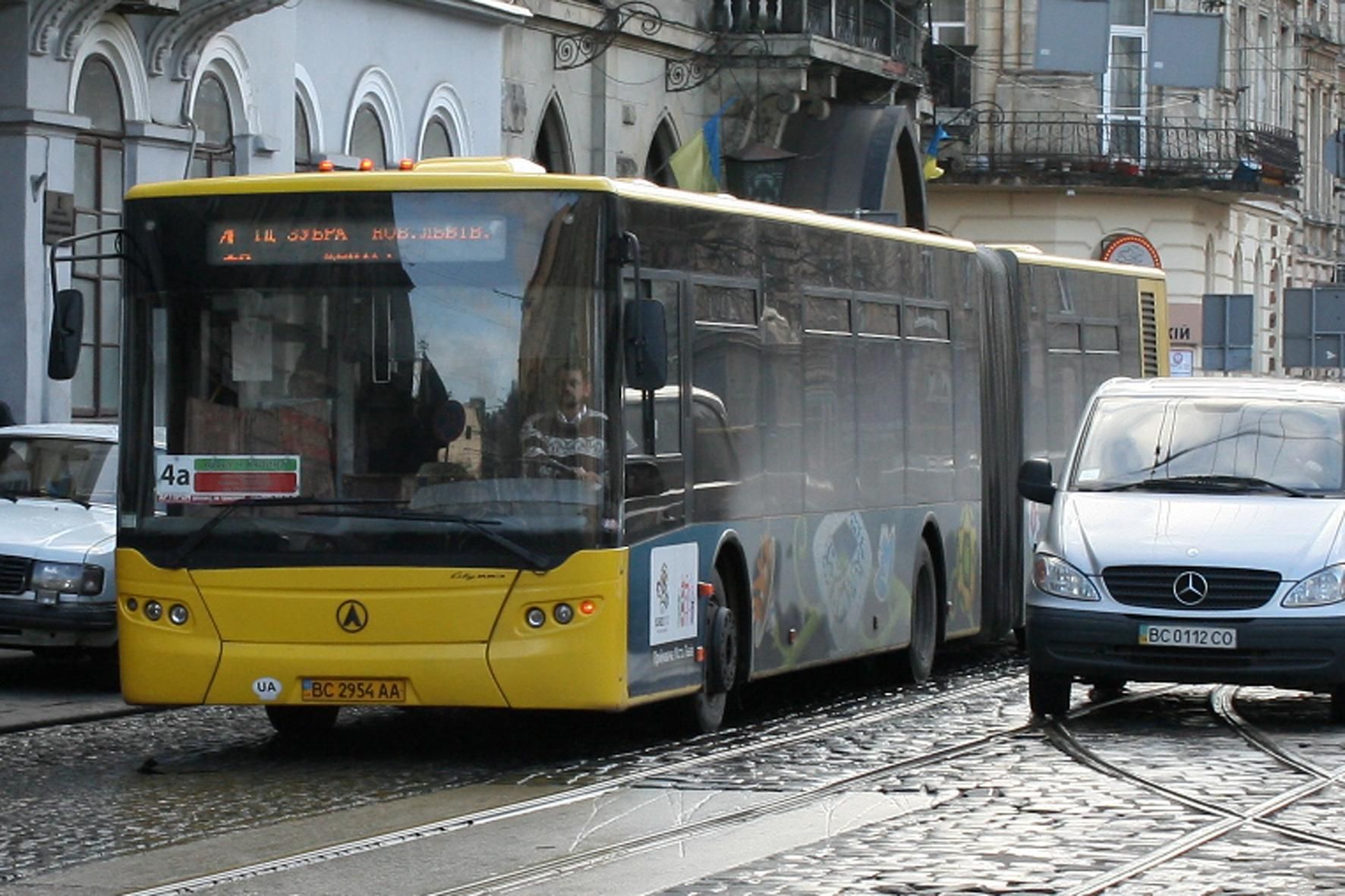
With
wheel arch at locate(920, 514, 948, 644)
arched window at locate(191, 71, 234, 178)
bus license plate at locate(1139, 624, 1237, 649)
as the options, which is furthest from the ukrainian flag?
bus license plate at locate(1139, 624, 1237, 649)

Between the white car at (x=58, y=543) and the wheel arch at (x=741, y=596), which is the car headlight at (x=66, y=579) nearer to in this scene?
the white car at (x=58, y=543)

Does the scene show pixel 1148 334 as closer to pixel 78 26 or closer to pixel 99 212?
pixel 99 212

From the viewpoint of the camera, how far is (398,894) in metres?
9.71

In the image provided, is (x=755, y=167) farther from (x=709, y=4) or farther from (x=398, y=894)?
(x=398, y=894)

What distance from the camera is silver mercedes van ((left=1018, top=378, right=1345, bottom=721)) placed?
50.4ft

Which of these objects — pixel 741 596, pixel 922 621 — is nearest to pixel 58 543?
pixel 741 596

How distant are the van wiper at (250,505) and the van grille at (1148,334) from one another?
38.7ft

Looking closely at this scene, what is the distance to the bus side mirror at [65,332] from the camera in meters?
13.6

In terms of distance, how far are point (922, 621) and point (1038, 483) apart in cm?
276

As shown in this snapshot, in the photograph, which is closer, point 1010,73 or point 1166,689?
point 1166,689

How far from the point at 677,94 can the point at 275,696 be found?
2370 centimetres

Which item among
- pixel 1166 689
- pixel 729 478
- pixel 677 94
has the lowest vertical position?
pixel 1166 689

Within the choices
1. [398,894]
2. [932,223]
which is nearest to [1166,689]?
[398,894]

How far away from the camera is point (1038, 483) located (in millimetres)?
16703
